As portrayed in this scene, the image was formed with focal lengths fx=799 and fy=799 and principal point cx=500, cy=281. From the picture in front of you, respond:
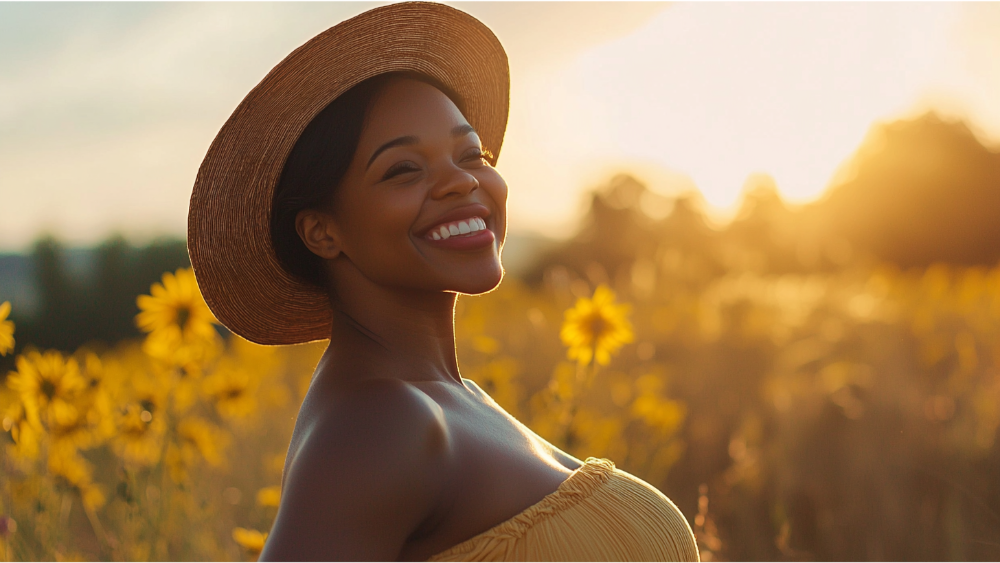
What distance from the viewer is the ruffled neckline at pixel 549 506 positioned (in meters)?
→ 1.41


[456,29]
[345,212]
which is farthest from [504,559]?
[456,29]

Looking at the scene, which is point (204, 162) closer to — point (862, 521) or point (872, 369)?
point (862, 521)

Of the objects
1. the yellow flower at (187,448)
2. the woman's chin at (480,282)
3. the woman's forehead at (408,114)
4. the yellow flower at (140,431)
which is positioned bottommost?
the yellow flower at (187,448)

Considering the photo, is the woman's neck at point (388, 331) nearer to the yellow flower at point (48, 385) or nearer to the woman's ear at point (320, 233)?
the woman's ear at point (320, 233)

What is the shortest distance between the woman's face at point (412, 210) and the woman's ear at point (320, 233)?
0.01 meters

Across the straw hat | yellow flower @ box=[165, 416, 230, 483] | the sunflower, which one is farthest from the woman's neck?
yellow flower @ box=[165, 416, 230, 483]

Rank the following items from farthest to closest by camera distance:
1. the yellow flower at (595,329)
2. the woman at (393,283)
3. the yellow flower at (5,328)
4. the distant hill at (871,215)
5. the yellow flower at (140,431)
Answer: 1. the distant hill at (871,215)
2. the yellow flower at (595,329)
3. the yellow flower at (140,431)
4. the yellow flower at (5,328)
5. the woman at (393,283)

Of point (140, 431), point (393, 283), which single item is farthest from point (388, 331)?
point (140, 431)

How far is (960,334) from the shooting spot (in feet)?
18.7

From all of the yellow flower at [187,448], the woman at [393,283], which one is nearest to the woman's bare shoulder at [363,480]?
the woman at [393,283]

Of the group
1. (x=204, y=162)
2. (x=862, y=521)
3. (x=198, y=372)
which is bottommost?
→ (x=862, y=521)

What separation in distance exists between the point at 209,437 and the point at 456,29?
7.02 feet

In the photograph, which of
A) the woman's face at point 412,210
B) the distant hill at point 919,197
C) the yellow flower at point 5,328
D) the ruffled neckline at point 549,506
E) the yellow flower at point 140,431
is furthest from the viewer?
the distant hill at point 919,197

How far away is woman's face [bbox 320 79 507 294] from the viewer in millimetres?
1603
